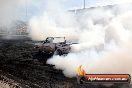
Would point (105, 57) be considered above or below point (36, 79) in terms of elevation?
above

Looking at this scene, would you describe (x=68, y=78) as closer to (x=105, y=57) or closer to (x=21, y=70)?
(x=105, y=57)

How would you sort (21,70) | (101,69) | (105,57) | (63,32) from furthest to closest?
(63,32) < (21,70) < (105,57) < (101,69)

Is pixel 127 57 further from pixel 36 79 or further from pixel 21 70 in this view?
pixel 21 70

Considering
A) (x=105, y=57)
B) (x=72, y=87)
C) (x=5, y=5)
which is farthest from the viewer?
(x=5, y=5)

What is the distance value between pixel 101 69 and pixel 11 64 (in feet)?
16.8

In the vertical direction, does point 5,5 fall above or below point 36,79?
above

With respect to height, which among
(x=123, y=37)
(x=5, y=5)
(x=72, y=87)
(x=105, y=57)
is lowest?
(x=72, y=87)

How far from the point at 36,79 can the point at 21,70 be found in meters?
1.80

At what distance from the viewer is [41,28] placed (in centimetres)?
2928

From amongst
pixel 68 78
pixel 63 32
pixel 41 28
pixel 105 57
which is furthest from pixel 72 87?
pixel 41 28

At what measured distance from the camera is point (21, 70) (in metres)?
12.2

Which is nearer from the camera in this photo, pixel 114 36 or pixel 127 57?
pixel 127 57

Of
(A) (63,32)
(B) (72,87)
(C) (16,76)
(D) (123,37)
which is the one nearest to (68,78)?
(B) (72,87)

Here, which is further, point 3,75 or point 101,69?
point 3,75
